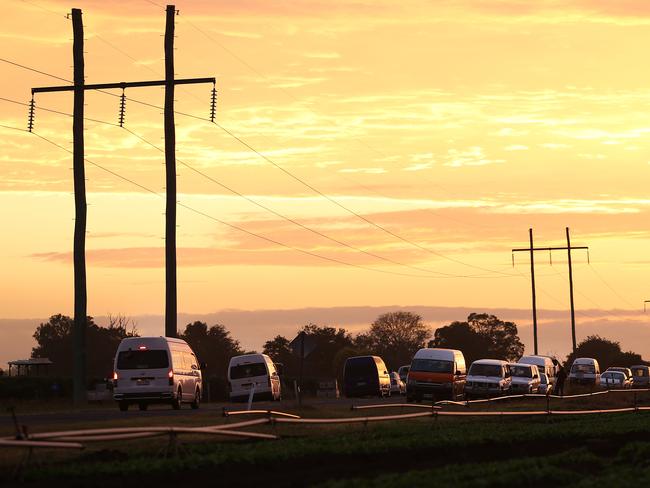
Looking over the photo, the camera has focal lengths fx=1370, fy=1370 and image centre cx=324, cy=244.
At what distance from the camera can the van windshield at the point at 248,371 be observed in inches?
2205

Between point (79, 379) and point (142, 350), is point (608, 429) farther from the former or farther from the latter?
point (79, 379)

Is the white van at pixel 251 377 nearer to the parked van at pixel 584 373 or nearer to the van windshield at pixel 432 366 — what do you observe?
the van windshield at pixel 432 366

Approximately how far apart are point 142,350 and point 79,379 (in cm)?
780

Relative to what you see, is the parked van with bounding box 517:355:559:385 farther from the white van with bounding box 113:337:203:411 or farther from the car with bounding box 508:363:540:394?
the white van with bounding box 113:337:203:411

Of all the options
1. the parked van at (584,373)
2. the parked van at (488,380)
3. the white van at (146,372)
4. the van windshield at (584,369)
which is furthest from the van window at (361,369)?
the van windshield at (584,369)

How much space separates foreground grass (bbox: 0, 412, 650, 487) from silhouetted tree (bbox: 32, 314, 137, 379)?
101 m

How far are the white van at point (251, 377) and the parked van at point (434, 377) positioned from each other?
6.39 metres

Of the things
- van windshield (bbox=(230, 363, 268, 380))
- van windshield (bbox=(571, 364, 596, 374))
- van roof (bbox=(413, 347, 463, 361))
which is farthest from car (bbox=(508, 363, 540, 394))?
van windshield (bbox=(571, 364, 596, 374))

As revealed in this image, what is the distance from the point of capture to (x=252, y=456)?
77.9ft

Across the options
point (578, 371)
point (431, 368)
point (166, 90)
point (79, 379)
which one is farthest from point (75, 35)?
point (578, 371)

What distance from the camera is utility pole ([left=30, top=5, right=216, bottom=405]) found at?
167 feet

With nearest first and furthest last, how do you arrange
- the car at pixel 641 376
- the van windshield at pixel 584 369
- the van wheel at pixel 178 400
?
the van wheel at pixel 178 400 < the van windshield at pixel 584 369 < the car at pixel 641 376

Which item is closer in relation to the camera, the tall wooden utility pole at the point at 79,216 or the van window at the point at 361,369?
the tall wooden utility pole at the point at 79,216

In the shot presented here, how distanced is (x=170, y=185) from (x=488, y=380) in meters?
18.8
